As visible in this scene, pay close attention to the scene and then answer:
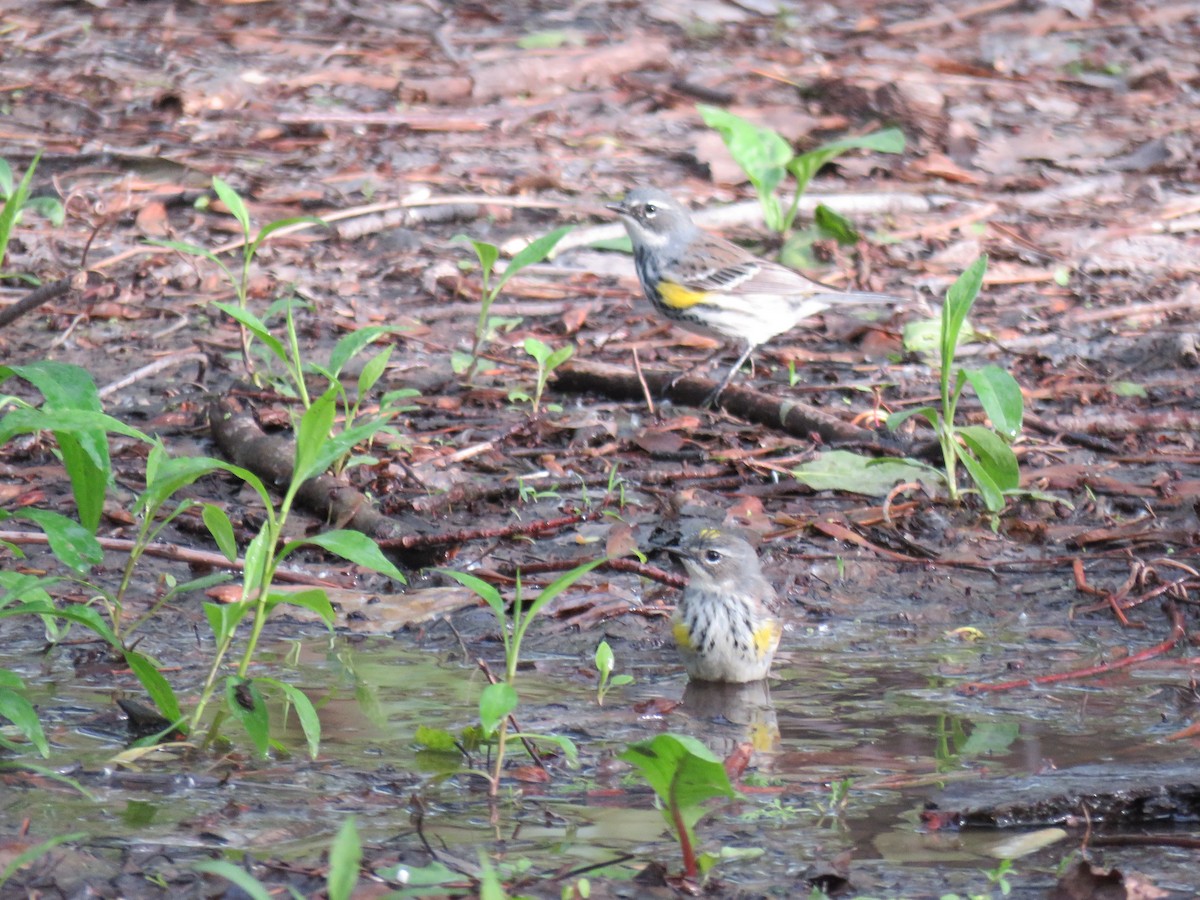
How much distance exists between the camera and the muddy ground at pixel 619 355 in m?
4.41

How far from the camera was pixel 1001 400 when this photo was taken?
630 cm

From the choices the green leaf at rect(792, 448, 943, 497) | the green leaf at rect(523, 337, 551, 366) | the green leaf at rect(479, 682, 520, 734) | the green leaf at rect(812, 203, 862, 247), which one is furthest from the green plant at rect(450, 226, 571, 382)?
the green leaf at rect(479, 682, 520, 734)

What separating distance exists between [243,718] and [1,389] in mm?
4155

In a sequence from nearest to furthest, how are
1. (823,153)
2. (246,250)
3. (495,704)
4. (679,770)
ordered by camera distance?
1. (679,770)
2. (495,704)
3. (246,250)
4. (823,153)

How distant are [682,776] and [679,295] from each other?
18.0ft

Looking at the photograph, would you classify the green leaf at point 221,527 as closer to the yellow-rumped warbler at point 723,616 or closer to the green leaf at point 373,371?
the yellow-rumped warbler at point 723,616

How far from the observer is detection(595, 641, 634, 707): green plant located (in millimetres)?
4891

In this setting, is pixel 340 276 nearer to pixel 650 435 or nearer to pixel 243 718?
pixel 650 435

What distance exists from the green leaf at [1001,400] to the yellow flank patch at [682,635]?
176 cm

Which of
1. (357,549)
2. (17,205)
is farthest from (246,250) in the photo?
(357,549)

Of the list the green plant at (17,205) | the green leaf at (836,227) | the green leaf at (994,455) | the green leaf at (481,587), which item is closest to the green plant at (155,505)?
the green leaf at (481,587)

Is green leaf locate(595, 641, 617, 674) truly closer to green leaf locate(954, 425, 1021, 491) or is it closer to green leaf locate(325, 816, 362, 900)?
green leaf locate(325, 816, 362, 900)

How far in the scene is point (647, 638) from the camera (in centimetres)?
573

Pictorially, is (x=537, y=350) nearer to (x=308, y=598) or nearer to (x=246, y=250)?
(x=246, y=250)
